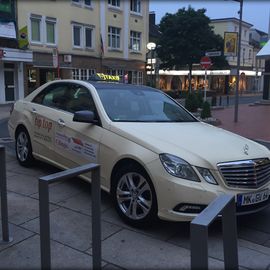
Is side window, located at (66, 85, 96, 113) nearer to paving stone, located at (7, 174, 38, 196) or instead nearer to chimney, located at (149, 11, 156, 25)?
paving stone, located at (7, 174, 38, 196)

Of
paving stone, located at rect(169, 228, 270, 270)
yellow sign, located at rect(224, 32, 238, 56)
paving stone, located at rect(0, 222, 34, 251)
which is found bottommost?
paving stone, located at rect(169, 228, 270, 270)

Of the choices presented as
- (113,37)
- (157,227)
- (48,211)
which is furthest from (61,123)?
(113,37)

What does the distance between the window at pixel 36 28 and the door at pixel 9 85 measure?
10.3 feet

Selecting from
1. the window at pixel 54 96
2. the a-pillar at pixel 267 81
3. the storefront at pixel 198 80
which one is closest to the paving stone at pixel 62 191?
the window at pixel 54 96

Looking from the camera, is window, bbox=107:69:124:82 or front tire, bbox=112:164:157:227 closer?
front tire, bbox=112:164:157:227

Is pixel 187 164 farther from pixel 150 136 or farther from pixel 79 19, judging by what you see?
pixel 79 19

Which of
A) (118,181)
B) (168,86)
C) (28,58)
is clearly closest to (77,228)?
(118,181)

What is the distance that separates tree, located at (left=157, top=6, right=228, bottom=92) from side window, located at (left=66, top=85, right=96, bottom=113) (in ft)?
127

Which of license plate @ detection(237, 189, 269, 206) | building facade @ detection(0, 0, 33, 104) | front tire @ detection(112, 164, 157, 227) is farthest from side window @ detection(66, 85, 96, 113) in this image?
building facade @ detection(0, 0, 33, 104)

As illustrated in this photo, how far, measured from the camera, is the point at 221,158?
165 inches

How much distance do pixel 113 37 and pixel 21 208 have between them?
1254 inches

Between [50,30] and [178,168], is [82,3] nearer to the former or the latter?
[50,30]

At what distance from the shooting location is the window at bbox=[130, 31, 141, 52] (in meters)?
37.4

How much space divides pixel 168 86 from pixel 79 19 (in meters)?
26.6
